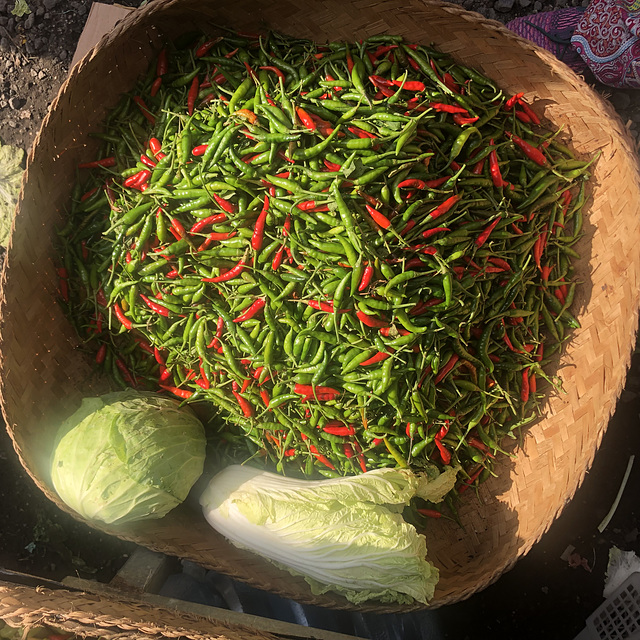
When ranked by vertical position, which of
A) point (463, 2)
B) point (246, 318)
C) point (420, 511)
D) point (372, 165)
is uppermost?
point (463, 2)

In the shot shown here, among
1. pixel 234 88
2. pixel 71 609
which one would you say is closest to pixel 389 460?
pixel 71 609

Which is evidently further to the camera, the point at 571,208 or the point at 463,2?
the point at 463,2

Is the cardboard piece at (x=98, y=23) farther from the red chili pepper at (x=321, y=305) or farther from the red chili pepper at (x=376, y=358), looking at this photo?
the red chili pepper at (x=376, y=358)

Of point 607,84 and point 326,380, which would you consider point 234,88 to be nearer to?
Answer: point 326,380

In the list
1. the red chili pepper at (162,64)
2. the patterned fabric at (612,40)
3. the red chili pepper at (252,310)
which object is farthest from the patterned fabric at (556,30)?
the red chili pepper at (252,310)

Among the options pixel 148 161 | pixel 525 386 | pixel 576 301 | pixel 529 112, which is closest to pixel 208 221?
pixel 148 161

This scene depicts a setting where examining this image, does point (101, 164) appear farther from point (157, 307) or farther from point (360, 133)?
point (360, 133)
